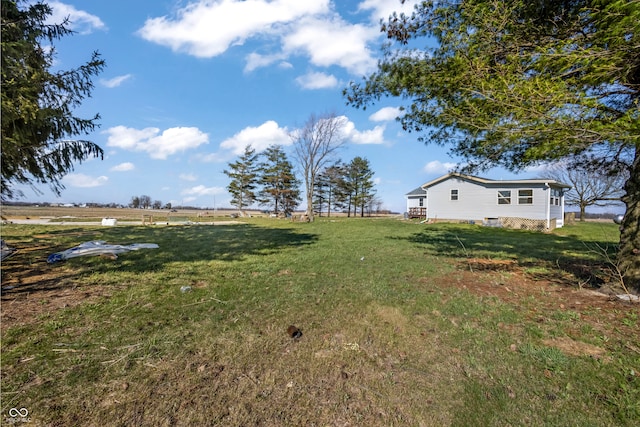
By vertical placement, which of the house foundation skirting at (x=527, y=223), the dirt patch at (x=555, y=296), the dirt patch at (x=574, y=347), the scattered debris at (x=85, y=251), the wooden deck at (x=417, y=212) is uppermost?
the wooden deck at (x=417, y=212)

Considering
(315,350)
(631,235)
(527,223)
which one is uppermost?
(631,235)

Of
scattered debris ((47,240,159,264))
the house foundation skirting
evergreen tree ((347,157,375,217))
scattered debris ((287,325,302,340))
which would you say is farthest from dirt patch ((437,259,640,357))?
evergreen tree ((347,157,375,217))

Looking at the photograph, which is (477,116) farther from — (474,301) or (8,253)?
(8,253)

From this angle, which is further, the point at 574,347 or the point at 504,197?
the point at 504,197

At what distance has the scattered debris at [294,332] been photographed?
301cm

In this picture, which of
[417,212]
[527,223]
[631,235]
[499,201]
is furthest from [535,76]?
[417,212]

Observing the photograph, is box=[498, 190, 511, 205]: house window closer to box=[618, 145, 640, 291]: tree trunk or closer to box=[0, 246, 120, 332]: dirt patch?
box=[618, 145, 640, 291]: tree trunk

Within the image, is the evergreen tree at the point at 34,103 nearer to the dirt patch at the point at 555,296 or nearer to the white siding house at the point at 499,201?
the dirt patch at the point at 555,296

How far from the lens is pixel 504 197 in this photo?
20734mm

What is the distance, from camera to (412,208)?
3103 centimetres

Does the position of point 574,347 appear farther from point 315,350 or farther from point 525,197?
point 525,197

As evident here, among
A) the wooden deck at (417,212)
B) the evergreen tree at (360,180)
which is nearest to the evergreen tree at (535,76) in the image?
the wooden deck at (417,212)

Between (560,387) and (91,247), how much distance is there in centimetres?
887

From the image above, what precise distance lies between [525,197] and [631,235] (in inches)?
719
